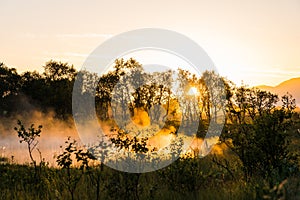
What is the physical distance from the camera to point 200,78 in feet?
129

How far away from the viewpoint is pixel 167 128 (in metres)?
26.8

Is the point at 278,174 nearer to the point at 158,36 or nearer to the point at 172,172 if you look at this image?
the point at 172,172

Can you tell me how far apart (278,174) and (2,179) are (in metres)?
7.46

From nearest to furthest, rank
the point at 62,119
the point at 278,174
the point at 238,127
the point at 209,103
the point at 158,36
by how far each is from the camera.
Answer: the point at 278,174 < the point at 238,127 < the point at 158,36 < the point at 209,103 < the point at 62,119

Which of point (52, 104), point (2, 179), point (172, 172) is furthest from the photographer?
point (52, 104)

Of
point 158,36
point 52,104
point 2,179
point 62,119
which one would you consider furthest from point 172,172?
point 52,104

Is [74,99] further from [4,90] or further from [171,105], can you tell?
[171,105]

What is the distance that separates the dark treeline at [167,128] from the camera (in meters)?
8.52

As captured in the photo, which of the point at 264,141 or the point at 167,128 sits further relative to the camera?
the point at 167,128

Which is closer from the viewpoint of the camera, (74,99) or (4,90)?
(4,90)

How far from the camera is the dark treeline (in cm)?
852

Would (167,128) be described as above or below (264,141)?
above

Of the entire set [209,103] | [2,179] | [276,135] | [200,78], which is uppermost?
[200,78]

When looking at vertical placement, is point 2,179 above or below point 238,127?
below
